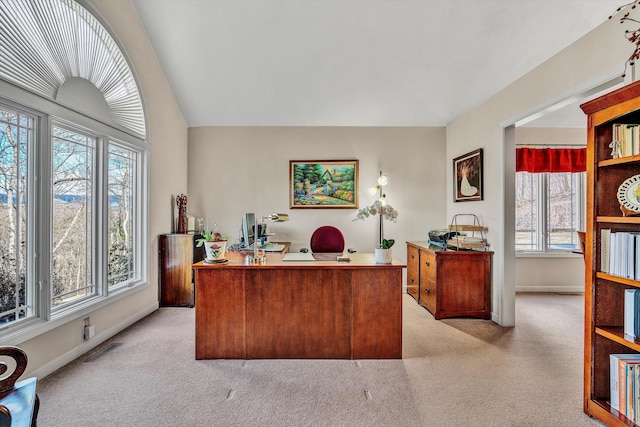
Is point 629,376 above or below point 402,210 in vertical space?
below

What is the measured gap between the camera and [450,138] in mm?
4684

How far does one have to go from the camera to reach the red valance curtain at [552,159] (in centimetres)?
463

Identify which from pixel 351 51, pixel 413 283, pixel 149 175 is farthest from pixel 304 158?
pixel 413 283

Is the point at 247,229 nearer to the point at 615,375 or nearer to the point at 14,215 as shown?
the point at 14,215

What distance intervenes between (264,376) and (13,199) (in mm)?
2191

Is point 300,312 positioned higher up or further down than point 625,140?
further down

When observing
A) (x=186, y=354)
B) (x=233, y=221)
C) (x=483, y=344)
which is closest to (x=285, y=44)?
(x=233, y=221)

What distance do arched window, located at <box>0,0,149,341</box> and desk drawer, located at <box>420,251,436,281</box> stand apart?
346 centimetres

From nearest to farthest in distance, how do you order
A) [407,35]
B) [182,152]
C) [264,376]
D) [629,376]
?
1. [629,376]
2. [264,376]
3. [407,35]
4. [182,152]

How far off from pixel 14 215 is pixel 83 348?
1.27m

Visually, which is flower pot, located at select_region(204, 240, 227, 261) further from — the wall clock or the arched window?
the wall clock

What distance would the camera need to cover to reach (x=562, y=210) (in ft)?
15.7

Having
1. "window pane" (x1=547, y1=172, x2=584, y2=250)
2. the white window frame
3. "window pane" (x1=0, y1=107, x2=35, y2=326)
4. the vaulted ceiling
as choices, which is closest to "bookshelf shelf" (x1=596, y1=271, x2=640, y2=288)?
the vaulted ceiling

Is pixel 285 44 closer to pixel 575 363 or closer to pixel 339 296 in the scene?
pixel 339 296
